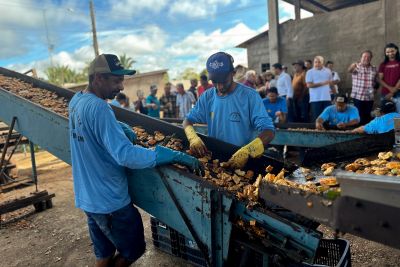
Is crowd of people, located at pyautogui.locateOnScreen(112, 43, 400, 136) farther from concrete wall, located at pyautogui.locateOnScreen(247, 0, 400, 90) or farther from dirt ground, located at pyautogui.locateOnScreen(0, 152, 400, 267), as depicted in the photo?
dirt ground, located at pyautogui.locateOnScreen(0, 152, 400, 267)

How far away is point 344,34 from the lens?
8.73 meters

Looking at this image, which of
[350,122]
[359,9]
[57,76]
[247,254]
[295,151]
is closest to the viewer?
[247,254]

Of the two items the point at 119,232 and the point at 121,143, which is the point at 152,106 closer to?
the point at 119,232

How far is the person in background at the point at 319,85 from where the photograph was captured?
7.07 metres

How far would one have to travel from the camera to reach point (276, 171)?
2.72m

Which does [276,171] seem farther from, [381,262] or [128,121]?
[128,121]

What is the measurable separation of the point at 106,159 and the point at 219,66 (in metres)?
1.13

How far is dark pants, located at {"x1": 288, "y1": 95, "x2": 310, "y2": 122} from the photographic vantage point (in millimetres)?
7865

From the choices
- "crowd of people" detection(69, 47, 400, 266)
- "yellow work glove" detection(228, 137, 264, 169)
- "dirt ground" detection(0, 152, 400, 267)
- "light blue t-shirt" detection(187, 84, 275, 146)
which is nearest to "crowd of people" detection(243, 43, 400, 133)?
"crowd of people" detection(69, 47, 400, 266)

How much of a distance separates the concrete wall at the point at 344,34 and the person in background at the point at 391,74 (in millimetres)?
2224

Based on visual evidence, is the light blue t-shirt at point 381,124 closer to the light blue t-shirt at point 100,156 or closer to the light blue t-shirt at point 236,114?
the light blue t-shirt at point 236,114

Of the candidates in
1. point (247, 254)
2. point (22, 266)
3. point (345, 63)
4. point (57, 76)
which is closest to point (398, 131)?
point (247, 254)

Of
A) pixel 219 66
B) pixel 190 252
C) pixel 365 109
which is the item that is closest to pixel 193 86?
pixel 365 109

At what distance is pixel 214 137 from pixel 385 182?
6.50 feet
